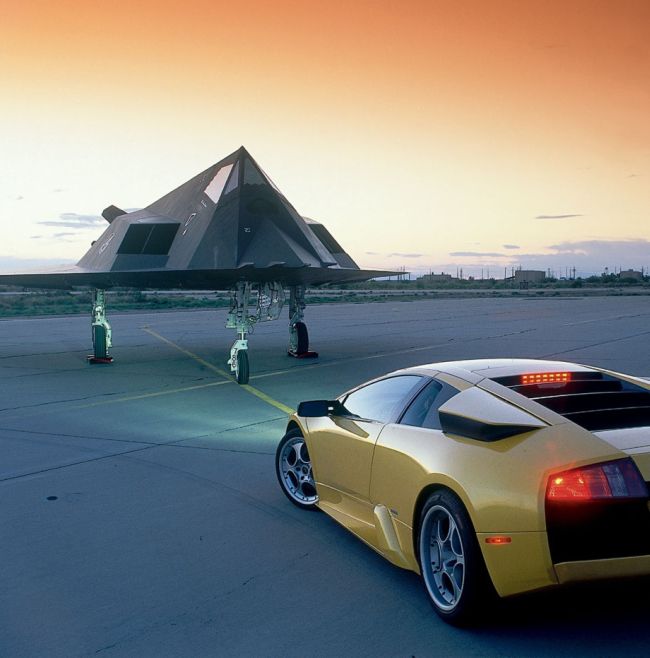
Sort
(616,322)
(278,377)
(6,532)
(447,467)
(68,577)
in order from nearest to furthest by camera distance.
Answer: (447,467)
(68,577)
(6,532)
(278,377)
(616,322)

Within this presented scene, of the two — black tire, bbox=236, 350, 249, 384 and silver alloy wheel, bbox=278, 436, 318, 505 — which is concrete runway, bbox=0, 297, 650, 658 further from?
black tire, bbox=236, 350, 249, 384

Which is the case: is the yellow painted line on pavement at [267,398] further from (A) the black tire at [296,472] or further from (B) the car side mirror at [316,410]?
(B) the car side mirror at [316,410]

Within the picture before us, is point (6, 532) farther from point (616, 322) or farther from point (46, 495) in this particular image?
point (616, 322)

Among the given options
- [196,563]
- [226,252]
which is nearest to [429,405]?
[196,563]

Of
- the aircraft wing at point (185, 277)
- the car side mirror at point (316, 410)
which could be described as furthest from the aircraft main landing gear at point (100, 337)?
the car side mirror at point (316, 410)

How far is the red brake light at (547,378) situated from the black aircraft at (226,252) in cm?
1006

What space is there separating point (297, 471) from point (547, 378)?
2506mm

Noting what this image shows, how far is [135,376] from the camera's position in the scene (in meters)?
16.2

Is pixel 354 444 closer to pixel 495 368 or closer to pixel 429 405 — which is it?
pixel 429 405

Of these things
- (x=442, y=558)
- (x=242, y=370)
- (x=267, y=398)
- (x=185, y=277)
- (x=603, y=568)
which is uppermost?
(x=185, y=277)

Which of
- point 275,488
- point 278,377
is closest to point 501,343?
point 278,377

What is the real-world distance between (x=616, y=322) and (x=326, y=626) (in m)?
31.4

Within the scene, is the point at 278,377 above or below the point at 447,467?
below

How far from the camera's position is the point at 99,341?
18.8 m
